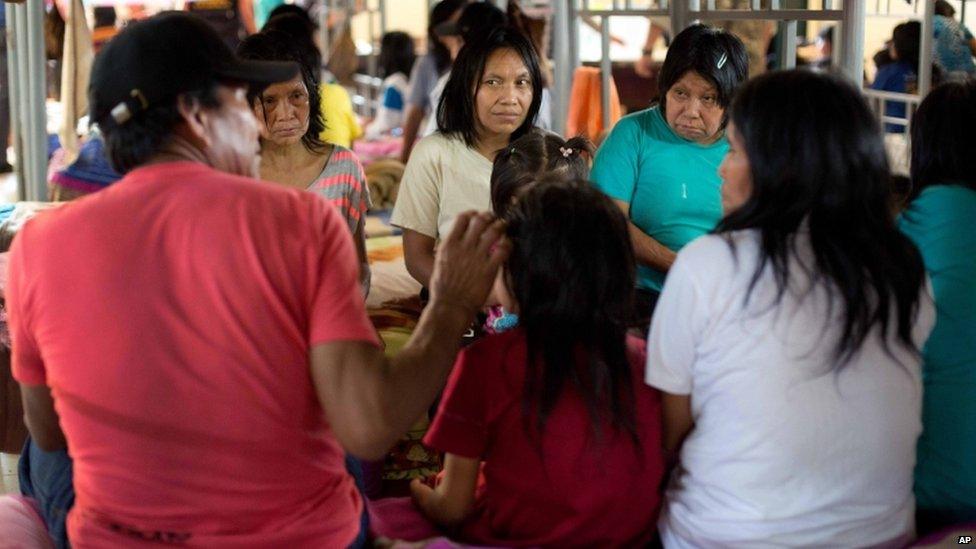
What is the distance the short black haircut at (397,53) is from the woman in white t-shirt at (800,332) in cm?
737

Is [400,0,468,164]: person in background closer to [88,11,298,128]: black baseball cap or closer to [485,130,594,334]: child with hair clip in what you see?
[485,130,594,334]: child with hair clip

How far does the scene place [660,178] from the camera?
129 inches

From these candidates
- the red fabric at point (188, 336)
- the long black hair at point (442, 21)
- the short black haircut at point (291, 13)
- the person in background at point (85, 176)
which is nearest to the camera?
the red fabric at point (188, 336)

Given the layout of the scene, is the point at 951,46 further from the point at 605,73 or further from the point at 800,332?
the point at 800,332

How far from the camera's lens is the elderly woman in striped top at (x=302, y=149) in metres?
3.29

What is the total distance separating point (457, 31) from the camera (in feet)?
20.0

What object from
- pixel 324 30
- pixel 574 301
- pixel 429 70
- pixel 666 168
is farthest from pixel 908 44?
pixel 324 30

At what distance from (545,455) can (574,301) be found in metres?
0.27

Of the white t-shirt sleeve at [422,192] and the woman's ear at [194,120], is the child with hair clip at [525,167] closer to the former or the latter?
the white t-shirt sleeve at [422,192]

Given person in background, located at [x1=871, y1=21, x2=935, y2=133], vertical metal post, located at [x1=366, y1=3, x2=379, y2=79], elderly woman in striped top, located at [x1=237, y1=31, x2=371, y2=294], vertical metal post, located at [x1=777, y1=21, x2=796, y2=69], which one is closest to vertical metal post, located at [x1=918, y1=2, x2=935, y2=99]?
vertical metal post, located at [x1=777, y1=21, x2=796, y2=69]

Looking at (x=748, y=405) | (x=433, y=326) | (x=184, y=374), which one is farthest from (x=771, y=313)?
(x=184, y=374)

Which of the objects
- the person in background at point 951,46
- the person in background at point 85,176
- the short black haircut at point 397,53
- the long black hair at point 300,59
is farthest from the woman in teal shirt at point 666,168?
the short black haircut at point 397,53

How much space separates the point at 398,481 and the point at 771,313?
142 cm

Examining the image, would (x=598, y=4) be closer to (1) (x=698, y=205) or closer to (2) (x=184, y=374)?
(1) (x=698, y=205)
